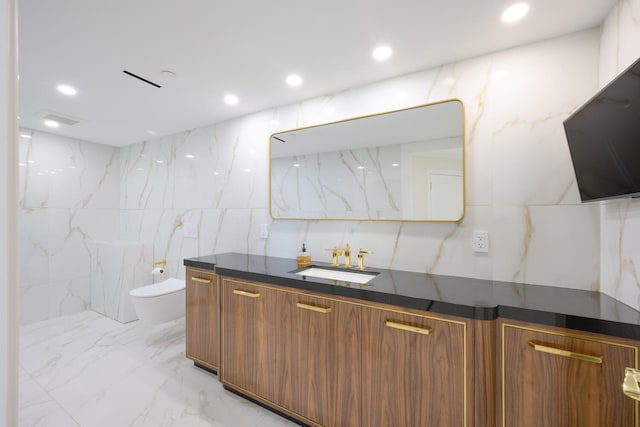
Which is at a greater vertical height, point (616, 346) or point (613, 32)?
point (613, 32)

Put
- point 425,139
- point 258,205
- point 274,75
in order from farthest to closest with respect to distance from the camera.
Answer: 1. point 258,205
2. point 274,75
3. point 425,139

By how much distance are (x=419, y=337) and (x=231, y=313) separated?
1269mm

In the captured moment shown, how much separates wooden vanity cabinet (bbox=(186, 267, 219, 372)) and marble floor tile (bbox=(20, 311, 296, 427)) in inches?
5.9

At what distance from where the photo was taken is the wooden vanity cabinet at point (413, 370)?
1.25 meters

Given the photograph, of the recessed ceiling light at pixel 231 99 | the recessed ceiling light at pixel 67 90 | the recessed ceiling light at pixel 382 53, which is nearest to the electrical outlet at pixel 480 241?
the recessed ceiling light at pixel 382 53

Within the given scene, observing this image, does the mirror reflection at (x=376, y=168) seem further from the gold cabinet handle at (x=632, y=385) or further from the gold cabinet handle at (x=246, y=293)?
the gold cabinet handle at (x=632, y=385)

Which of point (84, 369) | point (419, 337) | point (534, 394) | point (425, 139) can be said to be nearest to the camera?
point (534, 394)

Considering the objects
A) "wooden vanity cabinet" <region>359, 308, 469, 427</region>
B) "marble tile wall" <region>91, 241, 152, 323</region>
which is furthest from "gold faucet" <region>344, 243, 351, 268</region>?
"marble tile wall" <region>91, 241, 152, 323</region>

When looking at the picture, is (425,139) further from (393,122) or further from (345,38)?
(345,38)

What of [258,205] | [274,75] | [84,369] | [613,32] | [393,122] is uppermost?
[274,75]

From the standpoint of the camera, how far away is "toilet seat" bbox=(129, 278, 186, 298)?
8.94 feet

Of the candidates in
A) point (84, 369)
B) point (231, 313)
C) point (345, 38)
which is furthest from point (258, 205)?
point (84, 369)

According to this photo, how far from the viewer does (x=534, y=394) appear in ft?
3.88

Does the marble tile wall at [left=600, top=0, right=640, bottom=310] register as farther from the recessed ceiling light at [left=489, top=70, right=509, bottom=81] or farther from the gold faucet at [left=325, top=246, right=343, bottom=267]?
the gold faucet at [left=325, top=246, right=343, bottom=267]
